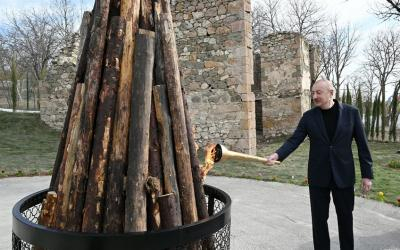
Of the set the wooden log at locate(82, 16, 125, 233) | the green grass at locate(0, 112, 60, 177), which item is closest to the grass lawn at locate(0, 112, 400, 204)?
the green grass at locate(0, 112, 60, 177)

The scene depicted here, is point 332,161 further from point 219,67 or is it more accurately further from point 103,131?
point 219,67

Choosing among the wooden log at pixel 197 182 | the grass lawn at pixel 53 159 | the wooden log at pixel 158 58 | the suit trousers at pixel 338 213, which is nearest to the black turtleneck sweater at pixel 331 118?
the suit trousers at pixel 338 213

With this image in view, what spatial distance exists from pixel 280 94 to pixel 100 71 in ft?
45.7

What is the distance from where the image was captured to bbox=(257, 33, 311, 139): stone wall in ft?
48.9

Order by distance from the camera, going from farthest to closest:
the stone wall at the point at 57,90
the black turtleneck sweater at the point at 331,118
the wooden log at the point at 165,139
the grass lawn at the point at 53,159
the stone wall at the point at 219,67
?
the stone wall at the point at 57,90 < the stone wall at the point at 219,67 < the grass lawn at the point at 53,159 < the black turtleneck sweater at the point at 331,118 < the wooden log at the point at 165,139

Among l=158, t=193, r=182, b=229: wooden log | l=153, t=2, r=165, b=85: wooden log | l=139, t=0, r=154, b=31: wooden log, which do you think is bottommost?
l=158, t=193, r=182, b=229: wooden log

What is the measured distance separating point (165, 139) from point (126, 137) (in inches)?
7.9

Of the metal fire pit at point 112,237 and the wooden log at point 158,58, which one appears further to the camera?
the wooden log at point 158,58

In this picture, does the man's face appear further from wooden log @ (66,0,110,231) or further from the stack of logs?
wooden log @ (66,0,110,231)

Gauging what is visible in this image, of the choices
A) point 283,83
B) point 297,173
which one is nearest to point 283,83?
point 283,83

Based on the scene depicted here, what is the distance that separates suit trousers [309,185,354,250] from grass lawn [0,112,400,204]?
2819 millimetres

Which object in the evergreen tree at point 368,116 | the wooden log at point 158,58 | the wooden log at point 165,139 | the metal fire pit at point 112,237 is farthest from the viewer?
the evergreen tree at point 368,116

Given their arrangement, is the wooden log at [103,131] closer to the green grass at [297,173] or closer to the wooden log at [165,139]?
the wooden log at [165,139]

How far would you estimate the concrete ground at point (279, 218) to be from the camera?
12.5 feet
